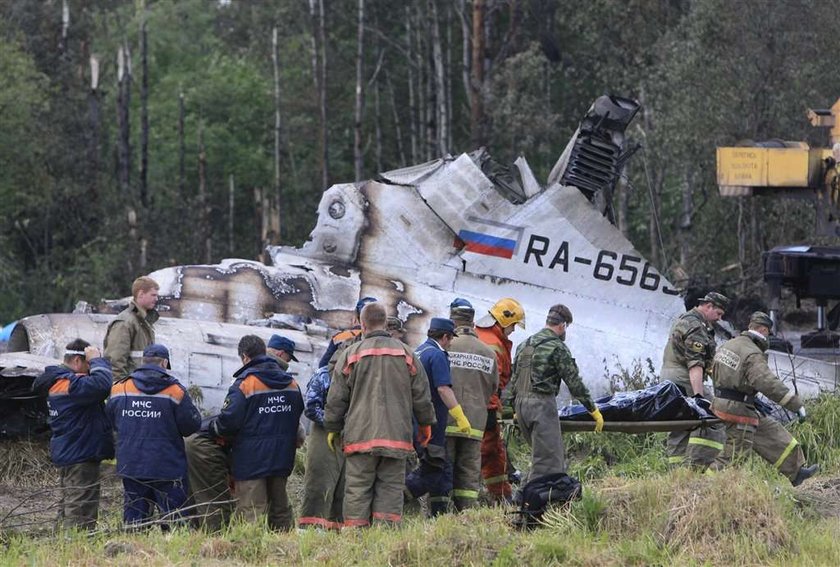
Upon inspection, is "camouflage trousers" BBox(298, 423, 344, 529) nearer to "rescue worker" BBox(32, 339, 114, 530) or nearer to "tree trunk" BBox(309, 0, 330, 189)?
"rescue worker" BBox(32, 339, 114, 530)

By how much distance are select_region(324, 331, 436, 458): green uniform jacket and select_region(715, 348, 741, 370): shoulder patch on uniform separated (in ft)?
9.68

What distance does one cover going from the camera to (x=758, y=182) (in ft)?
59.8

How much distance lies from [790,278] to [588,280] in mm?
3154

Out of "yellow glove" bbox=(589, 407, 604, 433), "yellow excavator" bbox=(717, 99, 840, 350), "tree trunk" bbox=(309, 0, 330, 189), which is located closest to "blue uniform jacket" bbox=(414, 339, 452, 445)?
"yellow glove" bbox=(589, 407, 604, 433)

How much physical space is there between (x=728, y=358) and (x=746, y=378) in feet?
0.74

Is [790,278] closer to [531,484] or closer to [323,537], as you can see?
[531,484]

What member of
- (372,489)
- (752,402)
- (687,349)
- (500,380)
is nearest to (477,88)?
(687,349)

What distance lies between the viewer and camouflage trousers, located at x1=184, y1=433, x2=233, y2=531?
10281 mm

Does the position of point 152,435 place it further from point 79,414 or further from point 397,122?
point 397,122

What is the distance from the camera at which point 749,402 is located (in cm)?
1135

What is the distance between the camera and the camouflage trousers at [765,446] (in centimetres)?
1133

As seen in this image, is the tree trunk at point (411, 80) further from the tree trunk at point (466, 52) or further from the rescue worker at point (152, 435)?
the rescue worker at point (152, 435)

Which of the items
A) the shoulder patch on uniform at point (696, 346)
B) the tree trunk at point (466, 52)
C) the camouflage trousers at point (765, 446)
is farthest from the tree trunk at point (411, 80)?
the camouflage trousers at point (765, 446)

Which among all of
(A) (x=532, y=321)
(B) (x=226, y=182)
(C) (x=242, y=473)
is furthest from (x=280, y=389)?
(B) (x=226, y=182)
